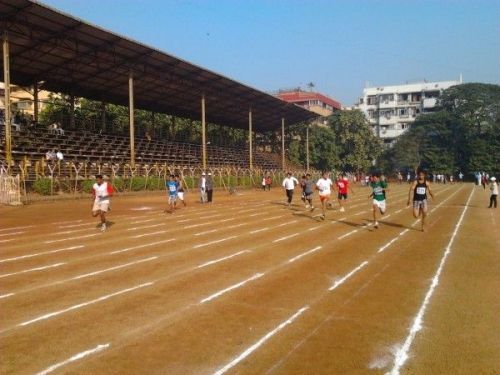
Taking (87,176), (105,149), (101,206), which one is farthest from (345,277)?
(105,149)

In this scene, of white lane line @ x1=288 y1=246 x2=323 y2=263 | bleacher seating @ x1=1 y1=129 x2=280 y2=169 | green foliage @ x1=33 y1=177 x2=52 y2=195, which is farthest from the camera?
bleacher seating @ x1=1 y1=129 x2=280 y2=169

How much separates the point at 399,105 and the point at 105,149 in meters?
77.5

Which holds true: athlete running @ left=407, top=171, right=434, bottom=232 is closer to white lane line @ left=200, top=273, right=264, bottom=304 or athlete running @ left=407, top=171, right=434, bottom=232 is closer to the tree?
white lane line @ left=200, top=273, right=264, bottom=304

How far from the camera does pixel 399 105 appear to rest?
344ft

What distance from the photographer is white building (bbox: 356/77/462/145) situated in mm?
101688

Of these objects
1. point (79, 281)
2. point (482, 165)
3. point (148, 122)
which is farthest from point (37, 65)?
point (482, 165)

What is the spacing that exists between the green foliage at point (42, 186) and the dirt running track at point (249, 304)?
1437cm

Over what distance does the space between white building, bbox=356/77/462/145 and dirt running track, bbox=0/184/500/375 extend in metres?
94.0

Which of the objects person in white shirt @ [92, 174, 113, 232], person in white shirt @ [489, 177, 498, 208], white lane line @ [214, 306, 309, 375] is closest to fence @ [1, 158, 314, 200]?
person in white shirt @ [92, 174, 113, 232]

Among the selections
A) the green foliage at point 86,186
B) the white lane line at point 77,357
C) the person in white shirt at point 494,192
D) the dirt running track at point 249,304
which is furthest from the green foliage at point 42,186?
the white lane line at point 77,357

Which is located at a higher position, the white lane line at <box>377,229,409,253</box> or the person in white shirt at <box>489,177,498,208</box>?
the person in white shirt at <box>489,177,498,208</box>

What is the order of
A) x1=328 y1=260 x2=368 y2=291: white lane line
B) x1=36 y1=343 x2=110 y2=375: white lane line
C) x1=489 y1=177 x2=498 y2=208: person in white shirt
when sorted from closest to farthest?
x1=36 y1=343 x2=110 y2=375: white lane line < x1=328 y1=260 x2=368 y2=291: white lane line < x1=489 y1=177 x2=498 y2=208: person in white shirt

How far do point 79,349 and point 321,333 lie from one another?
247 cm

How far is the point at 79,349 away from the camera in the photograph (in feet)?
16.8
